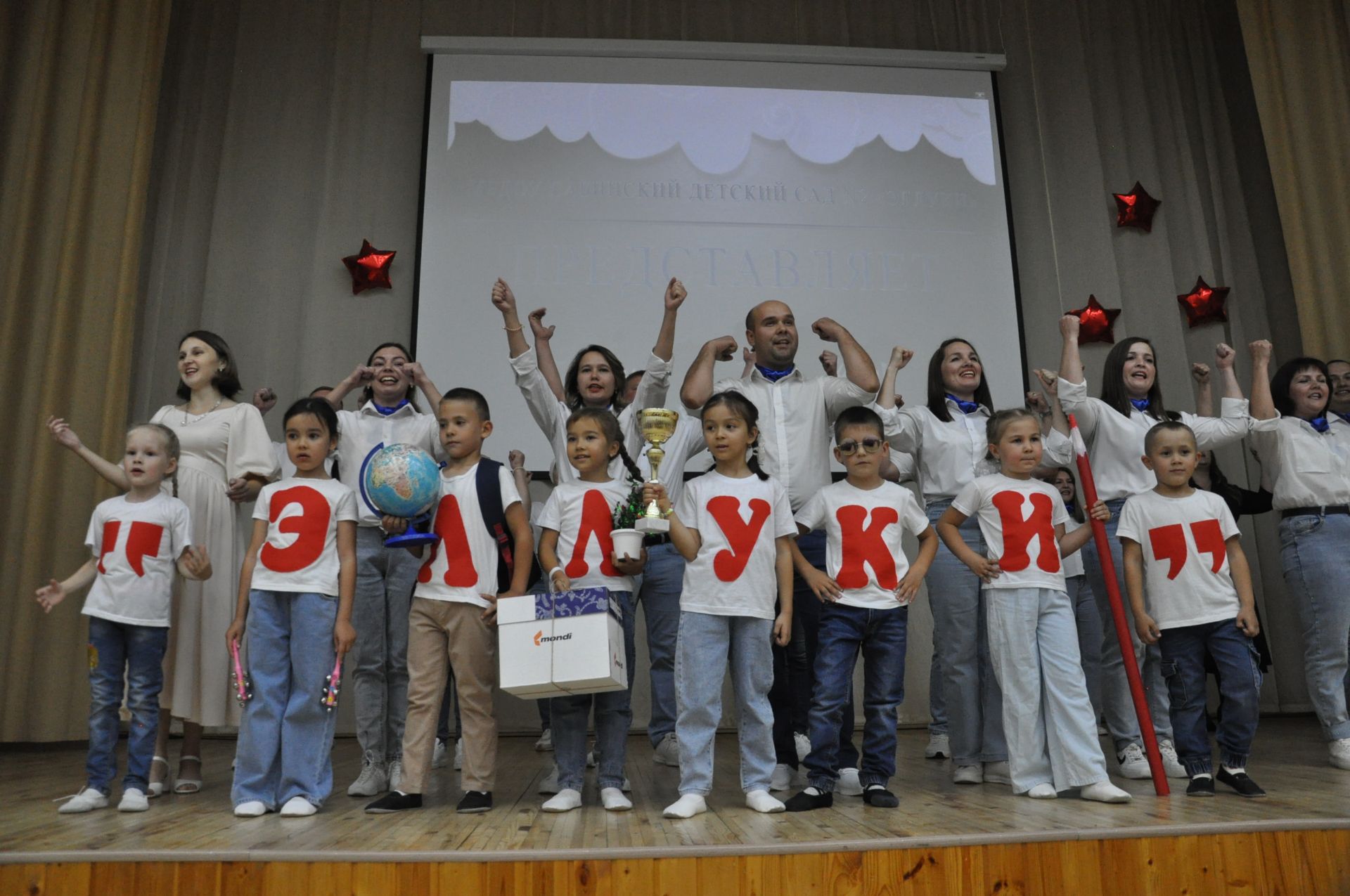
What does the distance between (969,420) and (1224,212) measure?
3.28 metres

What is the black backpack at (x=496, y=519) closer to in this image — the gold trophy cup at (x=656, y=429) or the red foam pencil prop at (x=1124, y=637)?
the gold trophy cup at (x=656, y=429)

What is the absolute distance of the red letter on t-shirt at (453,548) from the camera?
2756 millimetres

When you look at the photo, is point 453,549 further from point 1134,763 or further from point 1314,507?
point 1314,507

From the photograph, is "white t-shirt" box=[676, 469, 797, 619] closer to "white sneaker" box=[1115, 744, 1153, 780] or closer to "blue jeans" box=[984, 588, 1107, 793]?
"blue jeans" box=[984, 588, 1107, 793]

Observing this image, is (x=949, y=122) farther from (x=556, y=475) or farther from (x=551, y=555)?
(x=551, y=555)

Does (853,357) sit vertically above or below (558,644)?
above

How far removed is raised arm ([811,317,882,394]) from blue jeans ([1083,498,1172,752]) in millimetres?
898

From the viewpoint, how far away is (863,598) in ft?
9.08

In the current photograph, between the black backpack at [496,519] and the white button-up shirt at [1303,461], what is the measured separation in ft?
8.51

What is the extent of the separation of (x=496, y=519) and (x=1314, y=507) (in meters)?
2.80

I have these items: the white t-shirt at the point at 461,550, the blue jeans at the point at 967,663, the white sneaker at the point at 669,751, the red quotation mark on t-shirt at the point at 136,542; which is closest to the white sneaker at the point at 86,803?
the red quotation mark on t-shirt at the point at 136,542

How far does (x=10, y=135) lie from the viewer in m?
4.62

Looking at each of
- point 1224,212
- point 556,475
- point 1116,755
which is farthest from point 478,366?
point 1224,212

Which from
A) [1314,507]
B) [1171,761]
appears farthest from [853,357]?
[1314,507]
